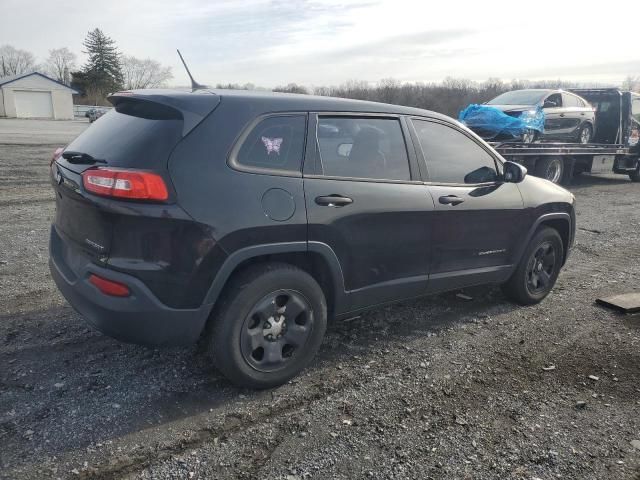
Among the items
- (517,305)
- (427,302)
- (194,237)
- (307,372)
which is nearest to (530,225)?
(517,305)

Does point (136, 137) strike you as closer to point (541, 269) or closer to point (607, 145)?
point (541, 269)

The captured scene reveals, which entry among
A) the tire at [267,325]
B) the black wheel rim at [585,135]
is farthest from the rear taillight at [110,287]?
the black wheel rim at [585,135]

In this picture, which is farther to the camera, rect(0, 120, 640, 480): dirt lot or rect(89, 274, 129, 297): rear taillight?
rect(89, 274, 129, 297): rear taillight

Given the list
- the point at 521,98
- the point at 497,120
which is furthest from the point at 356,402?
the point at 521,98

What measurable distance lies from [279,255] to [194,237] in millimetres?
594

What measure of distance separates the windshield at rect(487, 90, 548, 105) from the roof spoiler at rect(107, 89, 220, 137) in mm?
10456

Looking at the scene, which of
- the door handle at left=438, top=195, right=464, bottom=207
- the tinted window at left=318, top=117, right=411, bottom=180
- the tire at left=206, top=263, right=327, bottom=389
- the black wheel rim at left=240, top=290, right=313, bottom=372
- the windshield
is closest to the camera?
the tire at left=206, top=263, right=327, bottom=389

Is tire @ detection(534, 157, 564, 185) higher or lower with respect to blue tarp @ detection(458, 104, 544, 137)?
lower

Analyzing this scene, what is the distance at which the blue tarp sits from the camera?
35.3 ft

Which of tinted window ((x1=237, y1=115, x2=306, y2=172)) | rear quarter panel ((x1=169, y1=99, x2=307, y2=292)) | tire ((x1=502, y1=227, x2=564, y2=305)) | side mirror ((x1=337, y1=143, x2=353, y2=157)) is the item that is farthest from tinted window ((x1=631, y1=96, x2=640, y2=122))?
rear quarter panel ((x1=169, y1=99, x2=307, y2=292))

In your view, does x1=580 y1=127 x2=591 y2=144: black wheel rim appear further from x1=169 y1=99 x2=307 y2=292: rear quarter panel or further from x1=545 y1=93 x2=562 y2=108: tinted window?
x1=169 y1=99 x2=307 y2=292: rear quarter panel

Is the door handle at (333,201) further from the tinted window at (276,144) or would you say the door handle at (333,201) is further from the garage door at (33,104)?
the garage door at (33,104)

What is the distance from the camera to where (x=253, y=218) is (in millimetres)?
2893

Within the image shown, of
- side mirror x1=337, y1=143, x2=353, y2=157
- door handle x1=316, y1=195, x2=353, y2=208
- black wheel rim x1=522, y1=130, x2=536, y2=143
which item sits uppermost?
side mirror x1=337, y1=143, x2=353, y2=157
